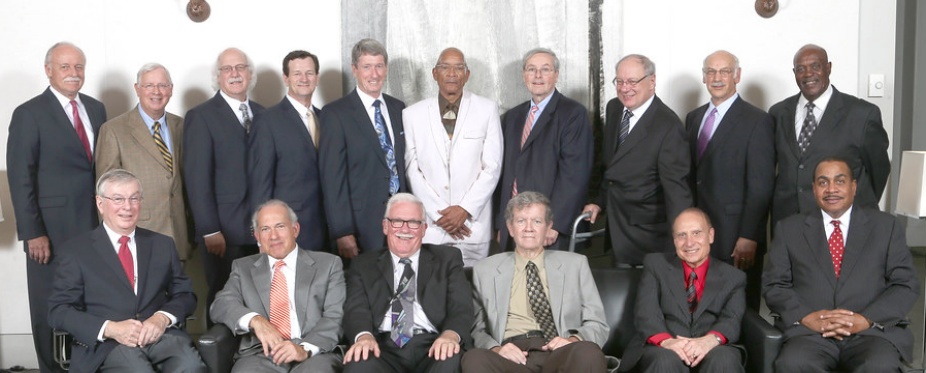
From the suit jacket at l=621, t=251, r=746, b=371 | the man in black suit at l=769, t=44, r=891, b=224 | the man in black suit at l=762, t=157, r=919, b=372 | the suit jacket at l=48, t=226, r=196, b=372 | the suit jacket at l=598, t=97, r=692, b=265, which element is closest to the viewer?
A: the suit jacket at l=48, t=226, r=196, b=372

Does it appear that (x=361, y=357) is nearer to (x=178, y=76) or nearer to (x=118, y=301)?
(x=118, y=301)

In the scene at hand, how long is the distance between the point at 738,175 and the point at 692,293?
1.02 m

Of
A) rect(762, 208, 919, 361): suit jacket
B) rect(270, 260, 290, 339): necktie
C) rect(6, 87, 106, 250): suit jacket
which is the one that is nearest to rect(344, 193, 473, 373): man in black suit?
rect(270, 260, 290, 339): necktie

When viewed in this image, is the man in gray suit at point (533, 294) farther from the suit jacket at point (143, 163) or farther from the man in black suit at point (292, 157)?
the suit jacket at point (143, 163)

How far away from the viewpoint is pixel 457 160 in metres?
5.09

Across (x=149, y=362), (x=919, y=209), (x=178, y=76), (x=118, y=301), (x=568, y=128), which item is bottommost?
(x=149, y=362)

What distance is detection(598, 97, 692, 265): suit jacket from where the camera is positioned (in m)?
4.83

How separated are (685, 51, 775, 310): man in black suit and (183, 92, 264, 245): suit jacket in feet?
8.06

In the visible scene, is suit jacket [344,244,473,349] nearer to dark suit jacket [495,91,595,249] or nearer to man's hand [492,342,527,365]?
man's hand [492,342,527,365]

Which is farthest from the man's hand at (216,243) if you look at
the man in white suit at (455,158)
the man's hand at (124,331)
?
the man's hand at (124,331)

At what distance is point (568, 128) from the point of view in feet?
16.5

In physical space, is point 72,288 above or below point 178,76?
below

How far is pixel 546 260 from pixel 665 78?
2095 mm

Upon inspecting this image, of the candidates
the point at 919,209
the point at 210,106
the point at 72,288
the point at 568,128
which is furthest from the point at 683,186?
the point at 72,288
